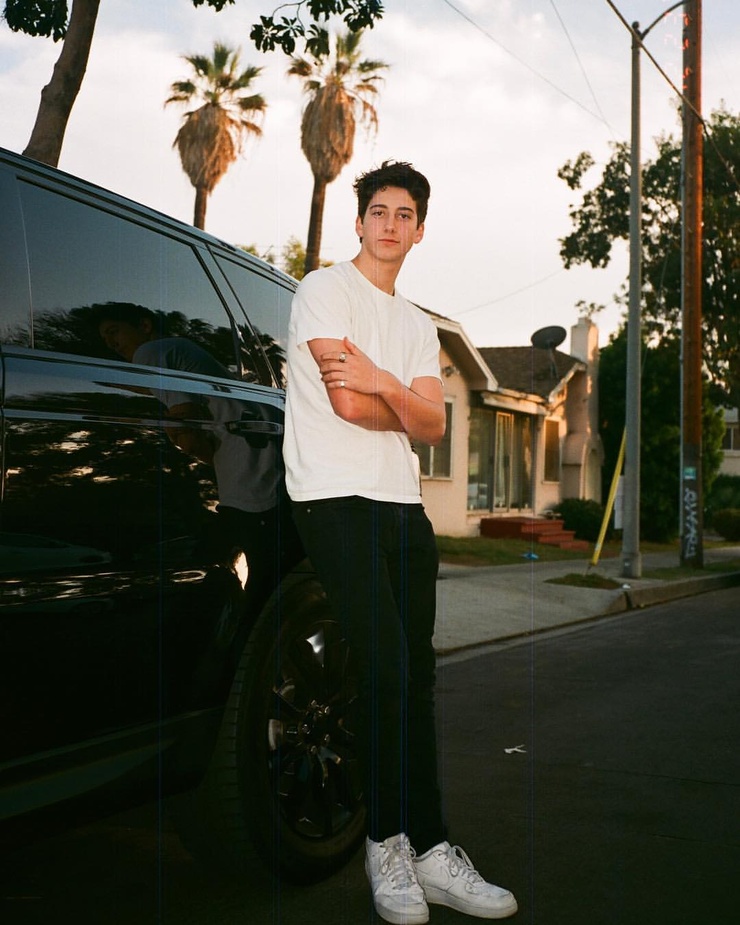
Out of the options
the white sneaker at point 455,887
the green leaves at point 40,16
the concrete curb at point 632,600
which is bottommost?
the concrete curb at point 632,600

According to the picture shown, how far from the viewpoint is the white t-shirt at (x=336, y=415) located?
10.4ft

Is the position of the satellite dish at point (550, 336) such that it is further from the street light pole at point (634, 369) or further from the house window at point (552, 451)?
the house window at point (552, 451)

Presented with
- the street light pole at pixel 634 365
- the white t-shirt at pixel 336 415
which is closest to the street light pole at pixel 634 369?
the street light pole at pixel 634 365

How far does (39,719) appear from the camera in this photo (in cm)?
250

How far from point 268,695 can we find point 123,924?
2.38ft

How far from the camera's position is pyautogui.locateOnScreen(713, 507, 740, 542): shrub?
3195 cm

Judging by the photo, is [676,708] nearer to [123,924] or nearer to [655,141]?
[123,924]

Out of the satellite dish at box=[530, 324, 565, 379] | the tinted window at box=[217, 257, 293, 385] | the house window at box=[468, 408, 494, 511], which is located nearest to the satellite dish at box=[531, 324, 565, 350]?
the satellite dish at box=[530, 324, 565, 379]

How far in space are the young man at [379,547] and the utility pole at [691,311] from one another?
16218 mm

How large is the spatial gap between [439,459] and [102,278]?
20483mm

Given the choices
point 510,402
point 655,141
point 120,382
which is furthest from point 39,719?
point 655,141

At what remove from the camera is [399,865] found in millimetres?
3156

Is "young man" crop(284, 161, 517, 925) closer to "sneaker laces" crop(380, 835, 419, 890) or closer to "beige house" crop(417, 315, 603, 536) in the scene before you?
"sneaker laces" crop(380, 835, 419, 890)

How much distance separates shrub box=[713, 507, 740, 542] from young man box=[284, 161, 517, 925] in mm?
30240
